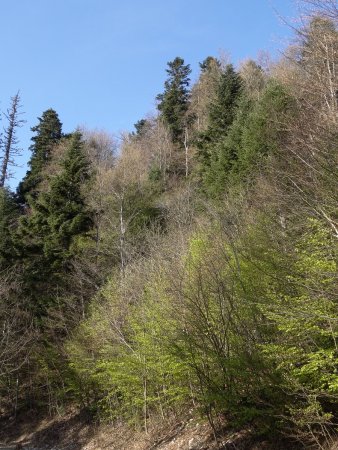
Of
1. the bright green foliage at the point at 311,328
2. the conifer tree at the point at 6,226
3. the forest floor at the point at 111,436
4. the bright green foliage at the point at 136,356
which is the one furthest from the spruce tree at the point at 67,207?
the bright green foliage at the point at 311,328

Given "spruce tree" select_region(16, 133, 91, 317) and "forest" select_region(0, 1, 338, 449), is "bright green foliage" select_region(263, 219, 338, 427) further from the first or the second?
"spruce tree" select_region(16, 133, 91, 317)

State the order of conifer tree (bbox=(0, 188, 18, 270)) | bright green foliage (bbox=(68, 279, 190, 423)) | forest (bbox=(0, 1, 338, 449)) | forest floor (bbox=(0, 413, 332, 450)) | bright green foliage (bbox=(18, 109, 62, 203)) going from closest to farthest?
forest (bbox=(0, 1, 338, 449))
forest floor (bbox=(0, 413, 332, 450))
bright green foliage (bbox=(68, 279, 190, 423))
conifer tree (bbox=(0, 188, 18, 270))
bright green foliage (bbox=(18, 109, 62, 203))

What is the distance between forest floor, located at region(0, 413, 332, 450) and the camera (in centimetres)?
1232

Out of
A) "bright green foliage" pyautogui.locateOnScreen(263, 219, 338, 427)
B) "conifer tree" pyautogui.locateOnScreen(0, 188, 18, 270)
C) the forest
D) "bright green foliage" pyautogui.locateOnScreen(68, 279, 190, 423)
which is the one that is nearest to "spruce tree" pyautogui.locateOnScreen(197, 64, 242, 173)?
the forest

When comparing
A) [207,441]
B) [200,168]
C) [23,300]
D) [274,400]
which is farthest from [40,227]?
[274,400]

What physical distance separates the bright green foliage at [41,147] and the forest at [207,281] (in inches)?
131

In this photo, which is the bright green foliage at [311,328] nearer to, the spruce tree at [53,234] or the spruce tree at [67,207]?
the spruce tree at [53,234]

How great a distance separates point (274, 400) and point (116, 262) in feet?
47.4

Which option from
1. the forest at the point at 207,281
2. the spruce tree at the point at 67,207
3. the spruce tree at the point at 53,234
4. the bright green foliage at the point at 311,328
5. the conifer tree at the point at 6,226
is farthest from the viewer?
the conifer tree at the point at 6,226

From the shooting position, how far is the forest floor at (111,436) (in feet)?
40.4

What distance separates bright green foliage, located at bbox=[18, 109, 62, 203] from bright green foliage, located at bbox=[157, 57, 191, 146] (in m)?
11.2

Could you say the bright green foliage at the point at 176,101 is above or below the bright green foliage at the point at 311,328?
above

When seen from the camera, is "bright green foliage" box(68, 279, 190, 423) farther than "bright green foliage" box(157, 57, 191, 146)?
No

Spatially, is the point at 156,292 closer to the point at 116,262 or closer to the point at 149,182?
the point at 116,262
